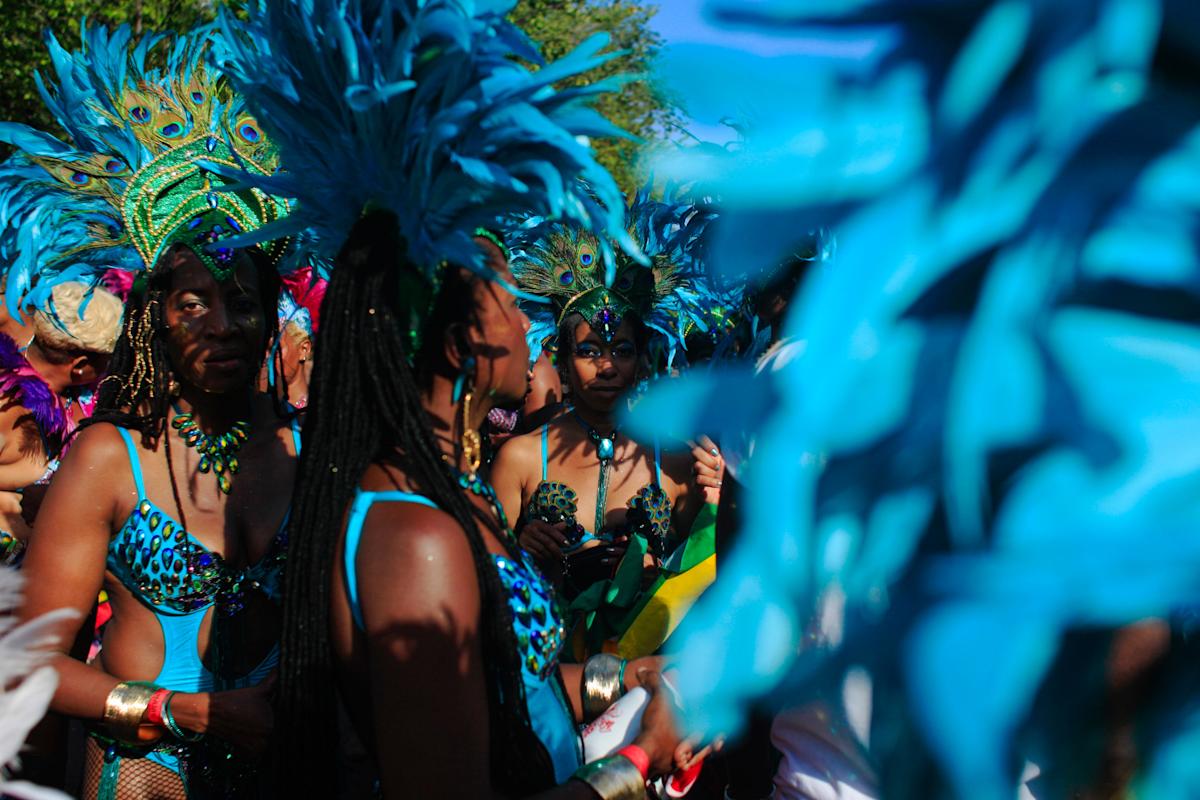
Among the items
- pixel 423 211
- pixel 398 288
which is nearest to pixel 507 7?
pixel 423 211

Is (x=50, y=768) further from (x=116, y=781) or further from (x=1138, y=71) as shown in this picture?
(x=1138, y=71)

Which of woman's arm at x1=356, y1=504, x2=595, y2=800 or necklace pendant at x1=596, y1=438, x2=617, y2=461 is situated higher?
woman's arm at x1=356, y1=504, x2=595, y2=800

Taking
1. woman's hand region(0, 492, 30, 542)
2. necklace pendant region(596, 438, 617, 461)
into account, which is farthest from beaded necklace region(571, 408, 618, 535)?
woman's hand region(0, 492, 30, 542)

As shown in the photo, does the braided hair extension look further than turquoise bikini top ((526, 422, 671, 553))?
No

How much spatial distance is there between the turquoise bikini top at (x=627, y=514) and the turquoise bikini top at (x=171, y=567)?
1.51 metres

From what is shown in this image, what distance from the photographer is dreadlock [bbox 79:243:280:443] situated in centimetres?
293

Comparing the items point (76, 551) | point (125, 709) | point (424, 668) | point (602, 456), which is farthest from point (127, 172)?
point (424, 668)

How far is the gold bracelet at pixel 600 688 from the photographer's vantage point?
98.3 inches

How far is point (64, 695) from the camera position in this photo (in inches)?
102

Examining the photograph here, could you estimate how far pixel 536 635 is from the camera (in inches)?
78.4

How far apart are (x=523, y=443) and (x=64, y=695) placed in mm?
2159

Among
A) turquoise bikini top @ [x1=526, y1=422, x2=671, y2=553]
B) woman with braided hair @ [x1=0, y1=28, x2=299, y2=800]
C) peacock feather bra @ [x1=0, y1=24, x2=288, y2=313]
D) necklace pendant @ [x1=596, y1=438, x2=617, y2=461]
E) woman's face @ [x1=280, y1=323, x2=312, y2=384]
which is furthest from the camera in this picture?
woman's face @ [x1=280, y1=323, x2=312, y2=384]

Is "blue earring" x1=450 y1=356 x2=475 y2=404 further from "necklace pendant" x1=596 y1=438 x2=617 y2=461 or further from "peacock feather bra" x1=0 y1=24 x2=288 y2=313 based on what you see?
"necklace pendant" x1=596 y1=438 x2=617 y2=461

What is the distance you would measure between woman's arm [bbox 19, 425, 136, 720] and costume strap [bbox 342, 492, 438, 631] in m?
1.11
